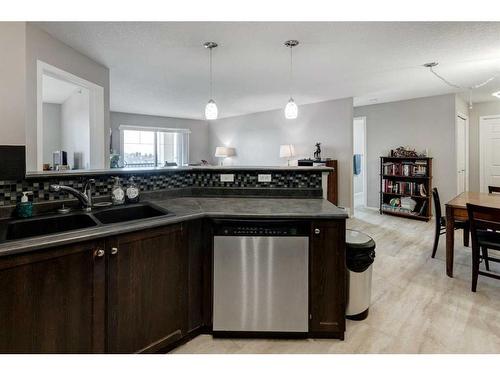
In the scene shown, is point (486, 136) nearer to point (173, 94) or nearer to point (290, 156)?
point (290, 156)

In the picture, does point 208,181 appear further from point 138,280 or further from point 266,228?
point 138,280

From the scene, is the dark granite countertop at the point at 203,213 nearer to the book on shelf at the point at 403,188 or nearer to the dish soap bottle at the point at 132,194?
the dish soap bottle at the point at 132,194

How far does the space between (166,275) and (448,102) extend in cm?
598

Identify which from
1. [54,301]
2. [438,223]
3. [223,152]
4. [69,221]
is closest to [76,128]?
[69,221]

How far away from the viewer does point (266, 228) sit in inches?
76.1

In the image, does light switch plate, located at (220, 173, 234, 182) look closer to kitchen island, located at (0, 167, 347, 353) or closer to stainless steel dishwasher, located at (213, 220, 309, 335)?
kitchen island, located at (0, 167, 347, 353)

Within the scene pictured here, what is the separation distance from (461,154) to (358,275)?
5189 millimetres

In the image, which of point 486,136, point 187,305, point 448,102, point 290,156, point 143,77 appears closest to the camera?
point 187,305

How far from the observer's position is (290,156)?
664 centimetres

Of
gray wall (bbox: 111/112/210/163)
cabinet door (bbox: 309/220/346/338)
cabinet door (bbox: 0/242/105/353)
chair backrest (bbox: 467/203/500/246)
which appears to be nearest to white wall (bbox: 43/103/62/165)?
gray wall (bbox: 111/112/210/163)

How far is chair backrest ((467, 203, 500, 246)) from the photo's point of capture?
2.48 m

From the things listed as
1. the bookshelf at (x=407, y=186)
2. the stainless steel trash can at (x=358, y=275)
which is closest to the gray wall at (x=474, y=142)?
the bookshelf at (x=407, y=186)
